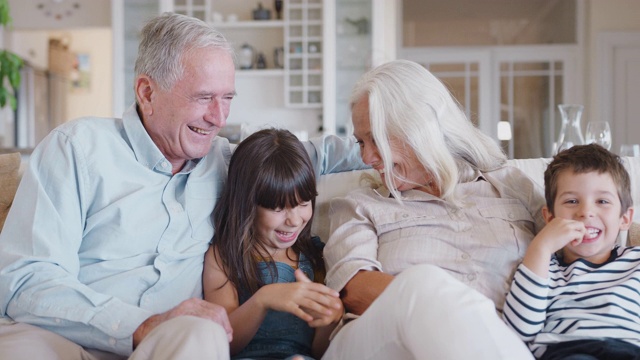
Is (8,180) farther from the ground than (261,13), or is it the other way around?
(261,13)

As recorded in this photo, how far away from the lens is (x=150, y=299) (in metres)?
1.65

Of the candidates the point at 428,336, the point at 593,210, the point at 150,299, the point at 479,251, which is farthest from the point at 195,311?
the point at 593,210

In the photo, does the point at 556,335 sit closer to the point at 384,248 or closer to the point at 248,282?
the point at 384,248

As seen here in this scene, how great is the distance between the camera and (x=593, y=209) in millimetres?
1575

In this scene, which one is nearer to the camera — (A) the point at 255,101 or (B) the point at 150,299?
(B) the point at 150,299

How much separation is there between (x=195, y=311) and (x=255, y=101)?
572 centimetres

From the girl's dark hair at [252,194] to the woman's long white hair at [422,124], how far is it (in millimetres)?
205

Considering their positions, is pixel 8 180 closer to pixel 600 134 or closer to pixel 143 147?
pixel 143 147

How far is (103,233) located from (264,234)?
0.38 meters

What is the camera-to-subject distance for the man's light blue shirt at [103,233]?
1486 millimetres

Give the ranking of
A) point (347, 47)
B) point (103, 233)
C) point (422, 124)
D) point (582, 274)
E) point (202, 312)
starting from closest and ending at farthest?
point (202, 312)
point (582, 274)
point (103, 233)
point (422, 124)
point (347, 47)

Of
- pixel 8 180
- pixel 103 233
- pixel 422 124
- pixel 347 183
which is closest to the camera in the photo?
pixel 103 233

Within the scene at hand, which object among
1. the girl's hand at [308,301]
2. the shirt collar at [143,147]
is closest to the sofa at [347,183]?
the shirt collar at [143,147]

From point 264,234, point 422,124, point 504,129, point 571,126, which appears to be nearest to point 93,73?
point 504,129
